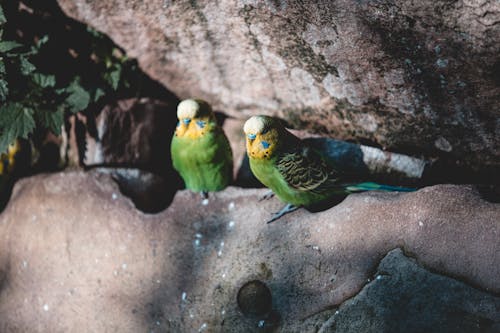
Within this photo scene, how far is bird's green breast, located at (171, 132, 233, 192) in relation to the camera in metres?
3.25

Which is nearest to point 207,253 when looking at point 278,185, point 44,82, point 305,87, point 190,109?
point 278,185

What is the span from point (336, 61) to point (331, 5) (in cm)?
36

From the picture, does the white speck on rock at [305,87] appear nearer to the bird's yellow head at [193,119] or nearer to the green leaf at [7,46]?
the bird's yellow head at [193,119]

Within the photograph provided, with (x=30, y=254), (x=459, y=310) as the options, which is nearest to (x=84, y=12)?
(x=30, y=254)

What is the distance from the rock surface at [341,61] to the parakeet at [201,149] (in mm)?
457

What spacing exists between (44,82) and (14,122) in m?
0.38

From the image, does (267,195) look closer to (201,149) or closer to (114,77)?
(201,149)

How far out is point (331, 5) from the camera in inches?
109

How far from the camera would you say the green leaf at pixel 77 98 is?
3.52 meters

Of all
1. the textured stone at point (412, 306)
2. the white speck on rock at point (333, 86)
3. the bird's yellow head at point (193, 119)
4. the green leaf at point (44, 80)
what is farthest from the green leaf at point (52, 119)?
the textured stone at point (412, 306)

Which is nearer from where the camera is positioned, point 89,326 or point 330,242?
point 330,242

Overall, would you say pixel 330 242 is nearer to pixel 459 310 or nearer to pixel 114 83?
pixel 459 310

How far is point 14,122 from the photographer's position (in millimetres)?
3336

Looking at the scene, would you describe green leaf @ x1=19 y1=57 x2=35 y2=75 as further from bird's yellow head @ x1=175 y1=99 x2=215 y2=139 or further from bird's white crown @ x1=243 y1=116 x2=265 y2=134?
bird's white crown @ x1=243 y1=116 x2=265 y2=134
